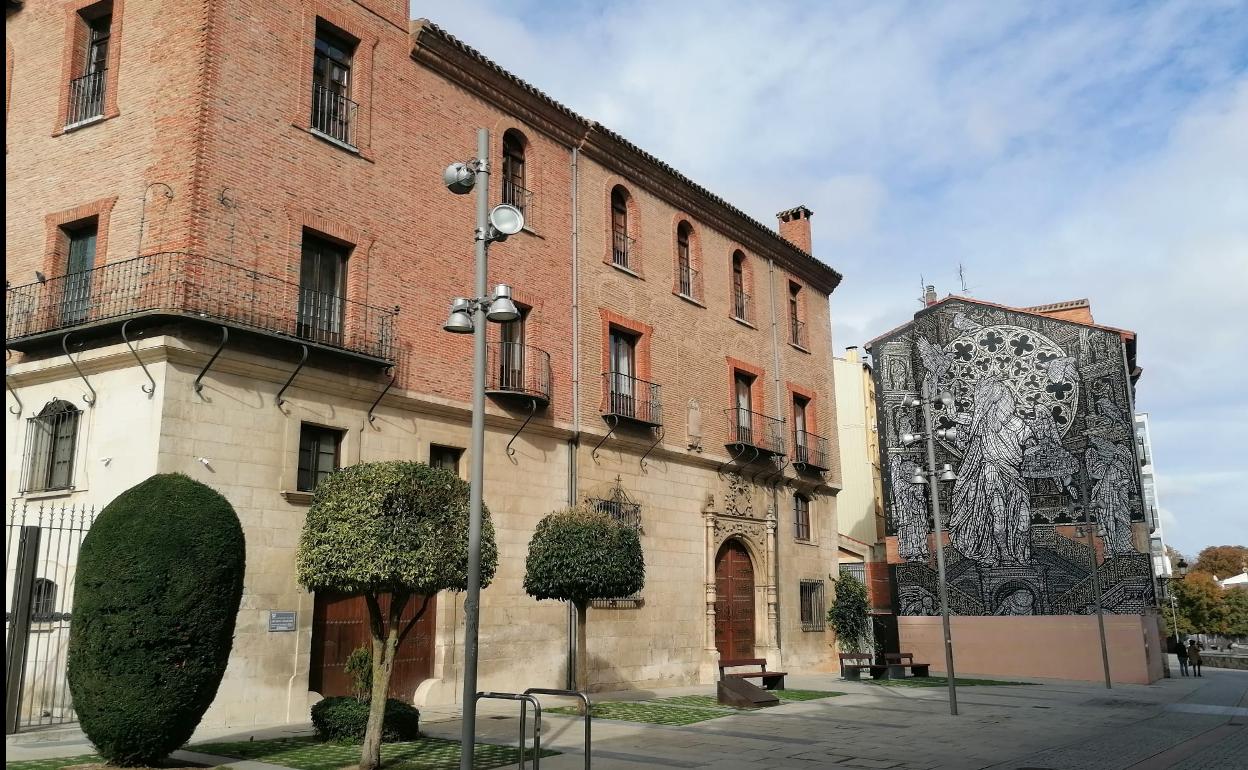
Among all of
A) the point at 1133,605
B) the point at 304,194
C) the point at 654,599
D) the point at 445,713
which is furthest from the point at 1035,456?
the point at 304,194

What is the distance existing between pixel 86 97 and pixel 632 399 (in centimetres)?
1198

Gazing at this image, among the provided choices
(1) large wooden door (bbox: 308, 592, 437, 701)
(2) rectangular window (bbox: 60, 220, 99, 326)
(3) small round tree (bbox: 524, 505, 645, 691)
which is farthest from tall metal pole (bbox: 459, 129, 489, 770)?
(2) rectangular window (bbox: 60, 220, 99, 326)

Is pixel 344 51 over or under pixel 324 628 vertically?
over

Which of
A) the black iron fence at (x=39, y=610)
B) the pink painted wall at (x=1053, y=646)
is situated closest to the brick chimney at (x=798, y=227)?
the pink painted wall at (x=1053, y=646)

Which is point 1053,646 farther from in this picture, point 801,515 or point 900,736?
point 900,736

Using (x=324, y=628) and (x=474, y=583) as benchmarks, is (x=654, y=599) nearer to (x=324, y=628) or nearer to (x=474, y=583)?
(x=324, y=628)

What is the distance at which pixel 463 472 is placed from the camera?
17750mm

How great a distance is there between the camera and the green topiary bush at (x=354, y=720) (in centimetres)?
1173

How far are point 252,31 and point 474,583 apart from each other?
10.6m

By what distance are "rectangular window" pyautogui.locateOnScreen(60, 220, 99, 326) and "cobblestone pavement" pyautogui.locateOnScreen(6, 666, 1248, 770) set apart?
610cm

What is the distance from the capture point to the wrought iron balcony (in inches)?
1060

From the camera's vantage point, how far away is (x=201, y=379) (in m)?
13.5

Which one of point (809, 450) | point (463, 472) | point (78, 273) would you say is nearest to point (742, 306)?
point (809, 450)

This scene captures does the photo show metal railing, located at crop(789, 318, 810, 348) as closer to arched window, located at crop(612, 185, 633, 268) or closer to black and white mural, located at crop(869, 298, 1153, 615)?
black and white mural, located at crop(869, 298, 1153, 615)
